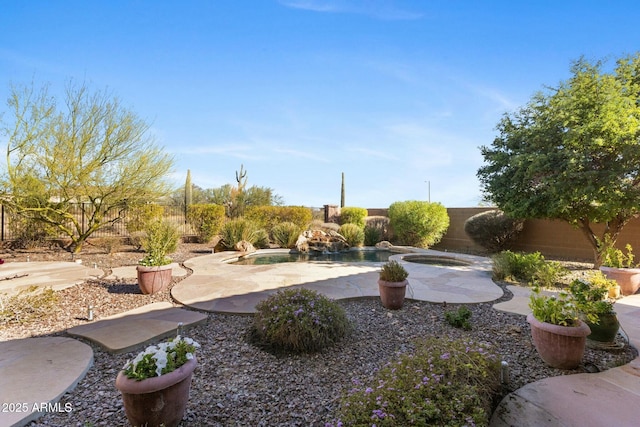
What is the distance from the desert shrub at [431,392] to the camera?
1.55 m

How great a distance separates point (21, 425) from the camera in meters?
1.77

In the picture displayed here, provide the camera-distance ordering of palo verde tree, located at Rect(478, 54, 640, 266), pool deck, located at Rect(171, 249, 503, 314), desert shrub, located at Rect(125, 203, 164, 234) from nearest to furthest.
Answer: pool deck, located at Rect(171, 249, 503, 314), palo verde tree, located at Rect(478, 54, 640, 266), desert shrub, located at Rect(125, 203, 164, 234)

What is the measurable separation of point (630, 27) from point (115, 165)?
1292 centimetres

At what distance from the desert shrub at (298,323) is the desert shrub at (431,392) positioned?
80 cm

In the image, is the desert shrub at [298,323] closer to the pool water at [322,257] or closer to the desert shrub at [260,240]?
the pool water at [322,257]

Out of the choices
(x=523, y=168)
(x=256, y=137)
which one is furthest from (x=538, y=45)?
(x=256, y=137)

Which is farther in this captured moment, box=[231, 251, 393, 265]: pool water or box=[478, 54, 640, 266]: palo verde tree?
box=[231, 251, 393, 265]: pool water

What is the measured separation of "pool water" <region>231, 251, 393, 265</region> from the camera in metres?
8.59

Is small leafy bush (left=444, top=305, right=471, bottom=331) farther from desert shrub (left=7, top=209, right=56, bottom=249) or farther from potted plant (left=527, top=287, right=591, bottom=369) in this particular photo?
desert shrub (left=7, top=209, right=56, bottom=249)

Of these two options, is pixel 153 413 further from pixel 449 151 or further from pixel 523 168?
pixel 449 151

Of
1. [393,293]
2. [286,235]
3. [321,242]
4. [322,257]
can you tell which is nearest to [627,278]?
[393,293]

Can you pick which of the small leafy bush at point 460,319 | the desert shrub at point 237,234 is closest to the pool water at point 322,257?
the desert shrub at point 237,234

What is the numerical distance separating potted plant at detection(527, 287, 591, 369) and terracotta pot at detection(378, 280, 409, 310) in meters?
1.47

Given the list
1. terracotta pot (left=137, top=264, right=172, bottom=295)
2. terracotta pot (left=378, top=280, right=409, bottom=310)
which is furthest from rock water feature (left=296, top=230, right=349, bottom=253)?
terracotta pot (left=378, top=280, right=409, bottom=310)
